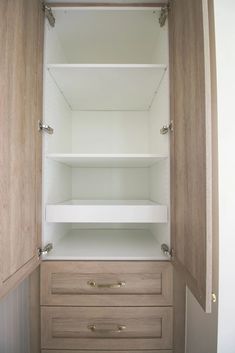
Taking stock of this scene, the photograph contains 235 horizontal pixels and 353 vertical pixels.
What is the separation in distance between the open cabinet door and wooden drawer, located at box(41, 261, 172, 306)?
0.16m

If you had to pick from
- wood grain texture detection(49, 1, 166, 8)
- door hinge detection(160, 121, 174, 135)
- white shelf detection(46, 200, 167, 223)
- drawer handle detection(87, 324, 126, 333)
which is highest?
wood grain texture detection(49, 1, 166, 8)

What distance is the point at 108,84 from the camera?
Result: 1190mm

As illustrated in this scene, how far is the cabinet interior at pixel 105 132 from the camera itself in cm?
102

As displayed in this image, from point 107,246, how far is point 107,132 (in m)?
0.81

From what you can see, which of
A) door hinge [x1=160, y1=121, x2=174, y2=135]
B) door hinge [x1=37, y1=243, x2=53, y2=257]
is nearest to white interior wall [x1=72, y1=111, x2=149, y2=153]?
door hinge [x1=160, y1=121, x2=174, y2=135]

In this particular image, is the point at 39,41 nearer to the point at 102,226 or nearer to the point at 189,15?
the point at 189,15

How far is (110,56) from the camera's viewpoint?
137 cm

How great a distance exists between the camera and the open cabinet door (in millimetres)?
621

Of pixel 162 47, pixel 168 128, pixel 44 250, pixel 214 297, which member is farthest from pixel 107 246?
pixel 162 47

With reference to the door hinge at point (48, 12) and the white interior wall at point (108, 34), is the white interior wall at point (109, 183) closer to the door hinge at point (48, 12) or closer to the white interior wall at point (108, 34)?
the white interior wall at point (108, 34)

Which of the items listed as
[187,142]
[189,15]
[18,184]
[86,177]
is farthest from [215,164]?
[86,177]

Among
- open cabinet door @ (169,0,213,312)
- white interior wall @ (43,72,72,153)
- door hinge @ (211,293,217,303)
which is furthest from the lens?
white interior wall @ (43,72,72,153)

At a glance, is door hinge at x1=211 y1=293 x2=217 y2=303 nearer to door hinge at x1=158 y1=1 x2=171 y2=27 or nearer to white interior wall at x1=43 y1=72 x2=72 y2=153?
white interior wall at x1=43 y1=72 x2=72 y2=153

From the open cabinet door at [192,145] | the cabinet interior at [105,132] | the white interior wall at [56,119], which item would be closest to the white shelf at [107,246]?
the cabinet interior at [105,132]
